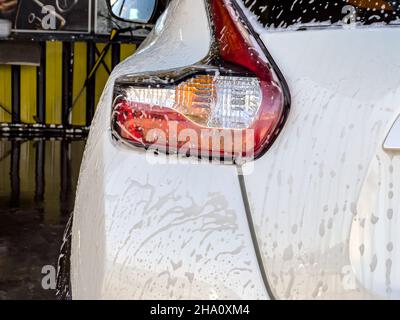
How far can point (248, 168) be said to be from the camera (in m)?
1.34

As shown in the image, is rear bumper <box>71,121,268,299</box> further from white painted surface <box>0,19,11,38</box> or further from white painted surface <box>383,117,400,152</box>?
white painted surface <box>0,19,11,38</box>

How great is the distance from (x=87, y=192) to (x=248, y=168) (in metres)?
0.41

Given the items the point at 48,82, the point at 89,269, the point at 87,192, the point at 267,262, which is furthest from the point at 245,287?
the point at 48,82

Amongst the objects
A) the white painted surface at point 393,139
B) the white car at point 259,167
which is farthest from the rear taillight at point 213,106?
the white painted surface at point 393,139

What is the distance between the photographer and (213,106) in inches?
54.5

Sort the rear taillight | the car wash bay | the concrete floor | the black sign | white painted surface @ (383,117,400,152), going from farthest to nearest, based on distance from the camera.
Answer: the black sign → the car wash bay → the concrete floor → the rear taillight → white painted surface @ (383,117,400,152)

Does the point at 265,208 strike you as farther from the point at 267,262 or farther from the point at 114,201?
the point at 114,201

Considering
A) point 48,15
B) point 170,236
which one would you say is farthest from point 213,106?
point 48,15

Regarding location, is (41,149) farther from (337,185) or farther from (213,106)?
(337,185)

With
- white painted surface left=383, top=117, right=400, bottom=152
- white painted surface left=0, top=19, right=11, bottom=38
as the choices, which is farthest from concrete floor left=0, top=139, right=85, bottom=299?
white painted surface left=383, top=117, right=400, bottom=152

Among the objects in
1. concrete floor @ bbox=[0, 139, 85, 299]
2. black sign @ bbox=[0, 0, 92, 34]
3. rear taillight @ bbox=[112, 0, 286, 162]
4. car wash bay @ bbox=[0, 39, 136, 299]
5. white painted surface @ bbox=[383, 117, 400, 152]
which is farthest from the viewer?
black sign @ bbox=[0, 0, 92, 34]

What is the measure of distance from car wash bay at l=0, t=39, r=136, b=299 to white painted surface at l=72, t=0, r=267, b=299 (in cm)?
203

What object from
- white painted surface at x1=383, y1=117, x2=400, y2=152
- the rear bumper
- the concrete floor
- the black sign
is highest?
the black sign

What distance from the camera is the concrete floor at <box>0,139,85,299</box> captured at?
353 centimetres
